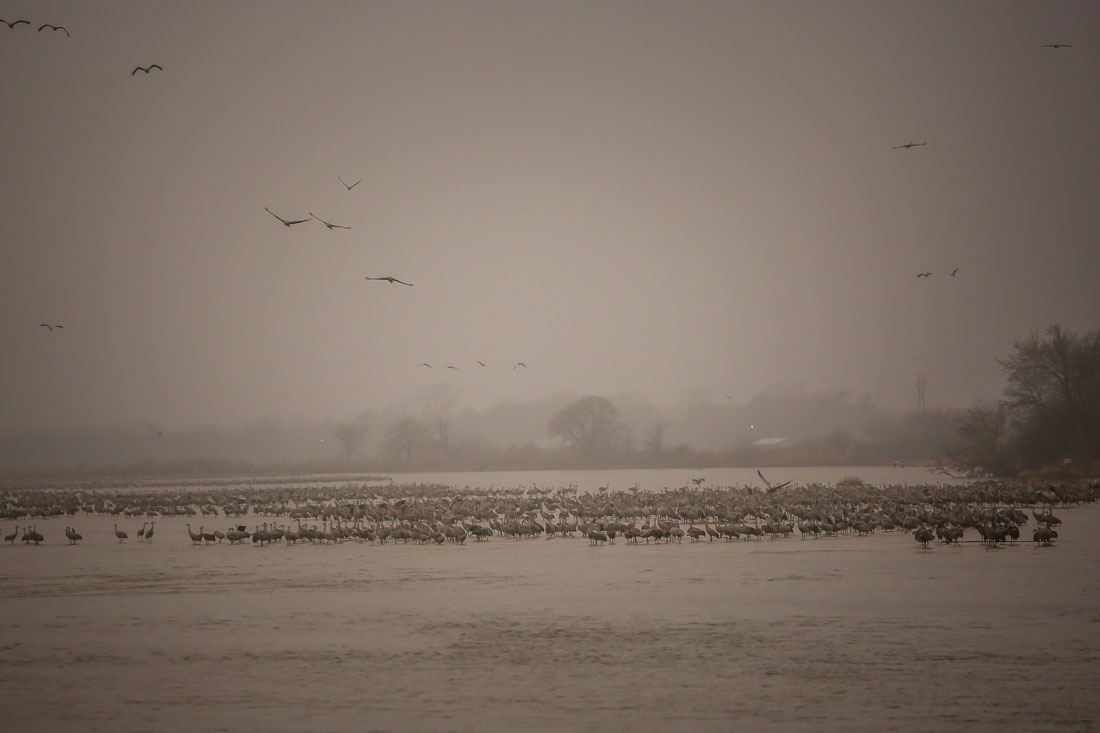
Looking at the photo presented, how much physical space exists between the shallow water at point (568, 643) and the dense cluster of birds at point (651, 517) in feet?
14.3

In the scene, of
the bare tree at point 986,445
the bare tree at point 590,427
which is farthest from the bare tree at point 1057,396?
the bare tree at point 590,427

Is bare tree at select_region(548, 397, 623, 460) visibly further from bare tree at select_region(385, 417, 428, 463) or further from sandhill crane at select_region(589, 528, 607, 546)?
sandhill crane at select_region(589, 528, 607, 546)

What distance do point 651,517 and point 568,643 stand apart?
21.3 metres

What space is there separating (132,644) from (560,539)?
659 inches

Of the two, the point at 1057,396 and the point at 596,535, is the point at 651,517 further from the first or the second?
the point at 1057,396

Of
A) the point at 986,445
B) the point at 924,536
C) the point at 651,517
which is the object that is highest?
the point at 986,445

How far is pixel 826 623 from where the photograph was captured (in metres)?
15.7

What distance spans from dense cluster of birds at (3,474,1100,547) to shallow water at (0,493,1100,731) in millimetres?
4346

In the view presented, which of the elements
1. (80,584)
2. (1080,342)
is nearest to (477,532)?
(80,584)

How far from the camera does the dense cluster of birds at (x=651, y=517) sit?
29.1m

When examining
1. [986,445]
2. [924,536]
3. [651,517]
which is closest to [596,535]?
[651,517]

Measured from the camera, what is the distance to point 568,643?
14641 millimetres

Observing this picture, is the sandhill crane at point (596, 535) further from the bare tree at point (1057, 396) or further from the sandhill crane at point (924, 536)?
the bare tree at point (1057, 396)

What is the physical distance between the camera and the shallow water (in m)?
11.1
